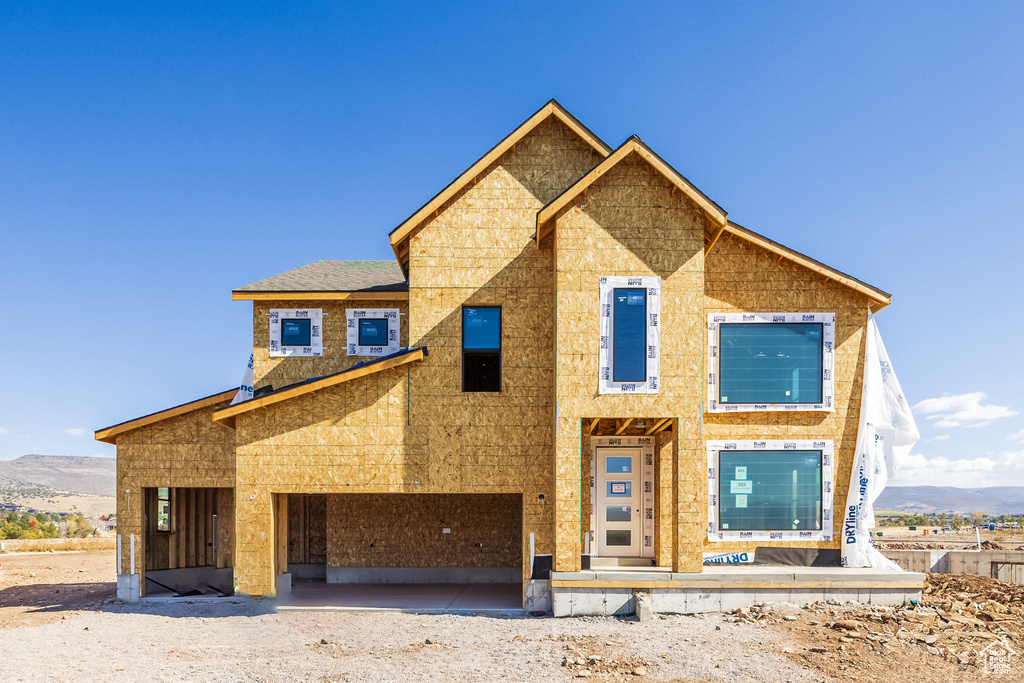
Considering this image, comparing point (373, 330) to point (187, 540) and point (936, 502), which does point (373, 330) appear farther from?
point (936, 502)

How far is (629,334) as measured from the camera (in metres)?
12.5

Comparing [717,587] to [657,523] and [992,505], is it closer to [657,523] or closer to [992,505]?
[657,523]

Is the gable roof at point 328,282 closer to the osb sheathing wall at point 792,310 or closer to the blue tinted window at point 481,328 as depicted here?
the blue tinted window at point 481,328

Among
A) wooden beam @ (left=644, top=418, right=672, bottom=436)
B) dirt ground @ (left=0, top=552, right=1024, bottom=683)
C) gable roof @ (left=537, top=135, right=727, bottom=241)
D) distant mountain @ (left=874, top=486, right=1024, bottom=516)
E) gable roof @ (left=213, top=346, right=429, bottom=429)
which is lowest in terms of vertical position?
distant mountain @ (left=874, top=486, right=1024, bottom=516)

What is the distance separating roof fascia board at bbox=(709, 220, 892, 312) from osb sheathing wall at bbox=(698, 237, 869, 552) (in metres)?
0.22

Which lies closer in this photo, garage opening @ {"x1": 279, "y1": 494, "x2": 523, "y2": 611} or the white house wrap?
the white house wrap

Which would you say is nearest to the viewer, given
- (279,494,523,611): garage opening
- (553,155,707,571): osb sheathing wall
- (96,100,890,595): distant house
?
(553,155,707,571): osb sheathing wall

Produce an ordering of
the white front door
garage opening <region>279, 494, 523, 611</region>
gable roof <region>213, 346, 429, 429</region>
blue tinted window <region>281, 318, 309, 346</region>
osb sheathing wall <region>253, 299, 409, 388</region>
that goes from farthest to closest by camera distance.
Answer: garage opening <region>279, 494, 523, 611</region> < blue tinted window <region>281, 318, 309, 346</region> < osb sheathing wall <region>253, 299, 409, 388</region> < the white front door < gable roof <region>213, 346, 429, 429</region>

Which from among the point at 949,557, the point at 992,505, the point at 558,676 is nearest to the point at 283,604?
the point at 558,676

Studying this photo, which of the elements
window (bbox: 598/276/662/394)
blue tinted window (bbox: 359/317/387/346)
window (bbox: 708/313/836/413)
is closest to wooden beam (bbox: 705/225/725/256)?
window (bbox: 708/313/836/413)

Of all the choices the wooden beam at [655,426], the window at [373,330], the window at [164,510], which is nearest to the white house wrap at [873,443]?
the wooden beam at [655,426]

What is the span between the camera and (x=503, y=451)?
518 inches

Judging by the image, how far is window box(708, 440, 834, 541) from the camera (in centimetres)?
1380

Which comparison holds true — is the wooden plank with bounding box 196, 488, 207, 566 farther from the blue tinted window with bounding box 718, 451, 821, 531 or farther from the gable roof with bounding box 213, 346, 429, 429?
the blue tinted window with bounding box 718, 451, 821, 531
